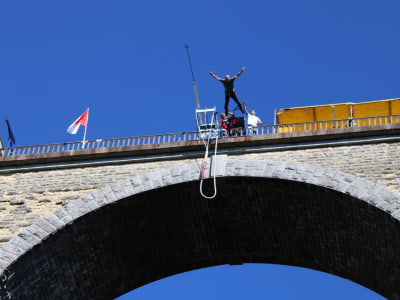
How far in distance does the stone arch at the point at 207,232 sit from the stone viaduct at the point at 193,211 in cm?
3

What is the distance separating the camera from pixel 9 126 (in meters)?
24.4

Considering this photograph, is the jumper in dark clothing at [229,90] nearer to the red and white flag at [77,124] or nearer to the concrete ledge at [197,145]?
the concrete ledge at [197,145]

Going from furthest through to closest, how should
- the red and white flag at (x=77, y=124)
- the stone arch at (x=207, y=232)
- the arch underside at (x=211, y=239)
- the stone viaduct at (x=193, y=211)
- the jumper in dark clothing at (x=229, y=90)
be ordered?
the red and white flag at (x=77, y=124) < the jumper in dark clothing at (x=229, y=90) < the arch underside at (x=211, y=239) < the stone viaduct at (x=193, y=211) < the stone arch at (x=207, y=232)

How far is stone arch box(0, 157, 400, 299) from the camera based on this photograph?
19.8 metres

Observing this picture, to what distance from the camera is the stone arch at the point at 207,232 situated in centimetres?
1980

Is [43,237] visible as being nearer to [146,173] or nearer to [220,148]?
[146,173]

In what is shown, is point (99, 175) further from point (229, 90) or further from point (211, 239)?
point (229, 90)

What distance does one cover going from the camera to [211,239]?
22.4 m

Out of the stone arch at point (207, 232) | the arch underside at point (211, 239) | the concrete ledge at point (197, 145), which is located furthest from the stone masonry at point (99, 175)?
the arch underside at point (211, 239)

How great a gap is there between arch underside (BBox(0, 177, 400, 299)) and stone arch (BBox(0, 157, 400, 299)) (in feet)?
0.10

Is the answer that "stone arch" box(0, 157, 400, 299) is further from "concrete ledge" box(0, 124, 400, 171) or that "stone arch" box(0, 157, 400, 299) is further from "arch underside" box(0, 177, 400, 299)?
"concrete ledge" box(0, 124, 400, 171)

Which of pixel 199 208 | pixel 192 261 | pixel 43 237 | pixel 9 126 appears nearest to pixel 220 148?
pixel 199 208

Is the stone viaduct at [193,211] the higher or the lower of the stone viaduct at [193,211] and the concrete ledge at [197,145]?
the lower

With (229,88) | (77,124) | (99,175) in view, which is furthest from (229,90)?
(77,124)
